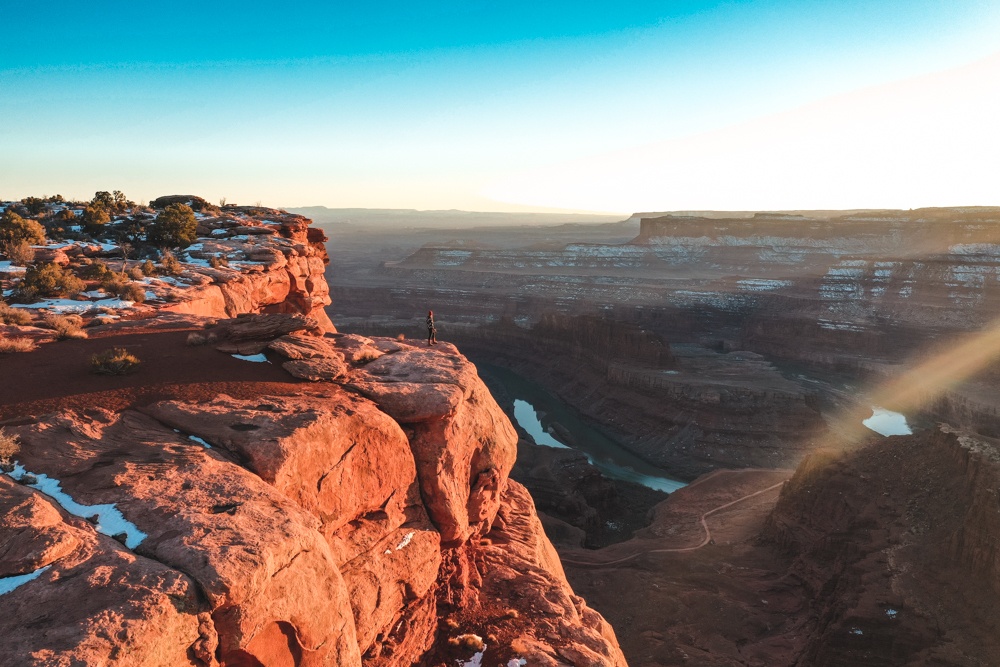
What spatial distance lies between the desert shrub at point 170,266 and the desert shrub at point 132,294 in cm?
293

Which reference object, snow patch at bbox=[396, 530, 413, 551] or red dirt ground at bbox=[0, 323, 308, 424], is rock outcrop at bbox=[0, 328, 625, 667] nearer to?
snow patch at bbox=[396, 530, 413, 551]

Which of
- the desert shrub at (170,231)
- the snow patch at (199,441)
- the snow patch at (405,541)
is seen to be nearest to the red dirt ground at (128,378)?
the snow patch at (199,441)

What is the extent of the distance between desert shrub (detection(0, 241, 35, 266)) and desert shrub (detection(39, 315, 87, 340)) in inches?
222

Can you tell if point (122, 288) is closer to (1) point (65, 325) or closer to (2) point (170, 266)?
(2) point (170, 266)

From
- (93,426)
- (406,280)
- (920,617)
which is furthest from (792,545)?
(406,280)

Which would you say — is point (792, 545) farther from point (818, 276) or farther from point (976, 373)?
point (818, 276)

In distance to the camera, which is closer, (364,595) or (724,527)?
(364,595)

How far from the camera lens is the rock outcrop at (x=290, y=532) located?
5.41 m

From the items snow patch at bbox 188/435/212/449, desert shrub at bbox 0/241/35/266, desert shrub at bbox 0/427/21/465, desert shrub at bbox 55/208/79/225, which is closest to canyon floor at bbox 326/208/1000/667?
snow patch at bbox 188/435/212/449

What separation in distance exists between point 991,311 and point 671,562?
65250mm

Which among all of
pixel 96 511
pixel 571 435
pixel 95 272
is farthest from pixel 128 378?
pixel 571 435

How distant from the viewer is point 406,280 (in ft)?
381

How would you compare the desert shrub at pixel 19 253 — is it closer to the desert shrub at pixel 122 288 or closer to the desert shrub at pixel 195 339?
the desert shrub at pixel 122 288

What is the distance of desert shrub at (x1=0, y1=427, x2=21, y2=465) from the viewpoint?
686cm
